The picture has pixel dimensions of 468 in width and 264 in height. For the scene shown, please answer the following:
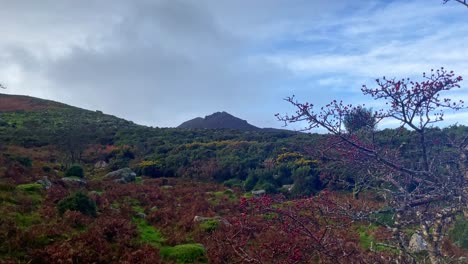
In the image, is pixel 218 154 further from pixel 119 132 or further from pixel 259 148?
pixel 119 132

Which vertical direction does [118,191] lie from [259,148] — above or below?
below

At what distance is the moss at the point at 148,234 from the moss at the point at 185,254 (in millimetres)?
702

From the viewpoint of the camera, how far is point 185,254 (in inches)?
446

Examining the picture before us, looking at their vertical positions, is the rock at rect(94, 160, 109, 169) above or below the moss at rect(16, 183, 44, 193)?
above

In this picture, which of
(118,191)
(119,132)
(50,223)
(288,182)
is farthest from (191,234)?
(119,132)

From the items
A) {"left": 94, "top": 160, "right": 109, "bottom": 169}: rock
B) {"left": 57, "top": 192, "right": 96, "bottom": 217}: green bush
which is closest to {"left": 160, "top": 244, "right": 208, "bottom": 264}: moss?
{"left": 57, "top": 192, "right": 96, "bottom": 217}: green bush

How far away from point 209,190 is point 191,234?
10961 mm

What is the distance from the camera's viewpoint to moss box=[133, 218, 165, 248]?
12409mm

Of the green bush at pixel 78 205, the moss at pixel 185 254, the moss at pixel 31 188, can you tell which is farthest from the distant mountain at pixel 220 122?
the moss at pixel 185 254

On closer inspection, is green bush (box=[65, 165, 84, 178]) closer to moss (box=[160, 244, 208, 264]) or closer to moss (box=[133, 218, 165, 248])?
moss (box=[133, 218, 165, 248])

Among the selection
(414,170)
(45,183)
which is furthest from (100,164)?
(414,170)

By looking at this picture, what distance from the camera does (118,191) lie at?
2036cm

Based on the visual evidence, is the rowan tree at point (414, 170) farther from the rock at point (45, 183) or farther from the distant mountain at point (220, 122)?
the distant mountain at point (220, 122)

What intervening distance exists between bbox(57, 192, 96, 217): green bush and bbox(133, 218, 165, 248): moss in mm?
1731
